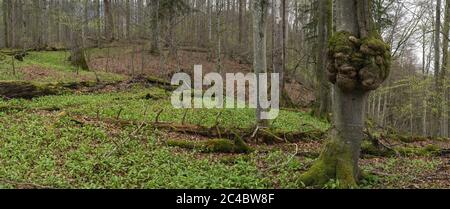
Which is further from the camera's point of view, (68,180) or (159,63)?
(159,63)

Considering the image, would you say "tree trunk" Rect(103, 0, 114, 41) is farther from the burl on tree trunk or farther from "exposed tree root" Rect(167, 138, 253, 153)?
the burl on tree trunk

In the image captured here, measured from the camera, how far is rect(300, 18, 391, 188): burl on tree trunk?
6.82 metres

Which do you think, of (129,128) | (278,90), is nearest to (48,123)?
(129,128)

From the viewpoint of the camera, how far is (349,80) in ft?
22.5

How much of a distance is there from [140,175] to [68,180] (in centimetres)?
123

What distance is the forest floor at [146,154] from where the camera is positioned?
24.7 ft

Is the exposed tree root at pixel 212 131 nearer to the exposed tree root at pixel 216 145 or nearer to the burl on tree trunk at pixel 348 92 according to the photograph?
the exposed tree root at pixel 216 145

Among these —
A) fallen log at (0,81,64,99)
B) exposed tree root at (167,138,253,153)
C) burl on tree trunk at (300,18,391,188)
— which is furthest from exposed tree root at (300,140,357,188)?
fallen log at (0,81,64,99)

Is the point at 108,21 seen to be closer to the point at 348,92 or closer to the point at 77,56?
the point at 77,56

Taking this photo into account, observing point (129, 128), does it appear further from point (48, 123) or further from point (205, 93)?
point (205, 93)

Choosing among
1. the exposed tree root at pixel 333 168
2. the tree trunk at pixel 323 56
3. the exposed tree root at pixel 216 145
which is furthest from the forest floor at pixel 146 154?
the tree trunk at pixel 323 56

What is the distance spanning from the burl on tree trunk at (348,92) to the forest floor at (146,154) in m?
0.34

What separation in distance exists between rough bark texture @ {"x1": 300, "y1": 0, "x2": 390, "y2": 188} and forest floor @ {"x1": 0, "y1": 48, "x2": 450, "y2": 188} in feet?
1.21
